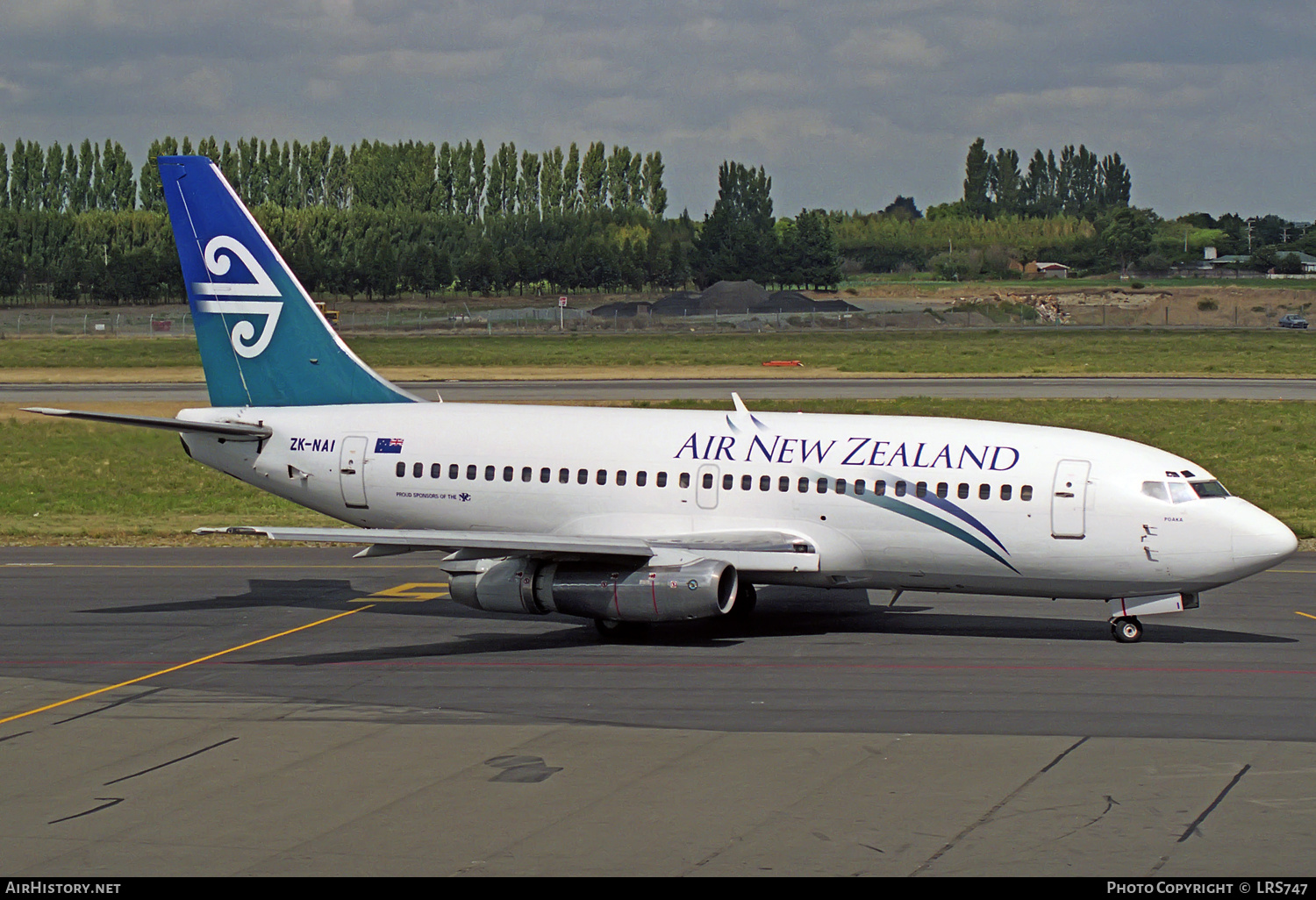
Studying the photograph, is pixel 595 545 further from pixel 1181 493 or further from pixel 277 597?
pixel 1181 493

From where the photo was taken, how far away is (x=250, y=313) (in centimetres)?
3462

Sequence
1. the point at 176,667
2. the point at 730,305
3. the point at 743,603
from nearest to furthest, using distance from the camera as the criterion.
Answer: the point at 176,667
the point at 743,603
the point at 730,305

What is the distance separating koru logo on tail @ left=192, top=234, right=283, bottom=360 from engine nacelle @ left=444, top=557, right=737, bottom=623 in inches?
346

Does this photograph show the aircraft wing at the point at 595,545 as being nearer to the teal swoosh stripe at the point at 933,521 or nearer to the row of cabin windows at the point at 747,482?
the row of cabin windows at the point at 747,482

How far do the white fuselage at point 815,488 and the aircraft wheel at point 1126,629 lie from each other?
716 millimetres

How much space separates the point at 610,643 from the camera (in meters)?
29.1

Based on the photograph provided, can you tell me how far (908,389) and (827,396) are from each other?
5632mm

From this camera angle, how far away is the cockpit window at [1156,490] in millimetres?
27266

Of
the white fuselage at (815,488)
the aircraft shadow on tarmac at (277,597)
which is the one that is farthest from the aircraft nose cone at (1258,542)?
the aircraft shadow on tarmac at (277,597)

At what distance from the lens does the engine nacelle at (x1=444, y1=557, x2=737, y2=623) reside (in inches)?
1091

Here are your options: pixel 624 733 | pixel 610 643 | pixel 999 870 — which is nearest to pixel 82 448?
pixel 610 643

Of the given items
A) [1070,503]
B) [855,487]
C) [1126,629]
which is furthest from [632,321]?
[1070,503]

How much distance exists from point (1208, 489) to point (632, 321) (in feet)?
390

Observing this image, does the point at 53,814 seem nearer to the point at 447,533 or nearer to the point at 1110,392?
the point at 447,533
